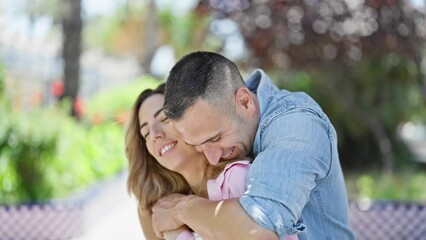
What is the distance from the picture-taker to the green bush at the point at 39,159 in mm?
7535

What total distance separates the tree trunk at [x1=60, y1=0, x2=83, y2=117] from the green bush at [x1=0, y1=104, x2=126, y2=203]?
6.47 metres

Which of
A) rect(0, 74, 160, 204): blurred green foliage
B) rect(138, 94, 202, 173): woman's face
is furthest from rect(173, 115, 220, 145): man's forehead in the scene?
rect(0, 74, 160, 204): blurred green foliage

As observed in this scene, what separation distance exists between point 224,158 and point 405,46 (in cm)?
676

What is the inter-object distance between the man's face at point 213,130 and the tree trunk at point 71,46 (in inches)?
483

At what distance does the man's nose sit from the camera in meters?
2.65

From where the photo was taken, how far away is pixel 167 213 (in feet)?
9.54

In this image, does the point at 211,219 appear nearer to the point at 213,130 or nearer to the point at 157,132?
the point at 213,130

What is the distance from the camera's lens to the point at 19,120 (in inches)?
307

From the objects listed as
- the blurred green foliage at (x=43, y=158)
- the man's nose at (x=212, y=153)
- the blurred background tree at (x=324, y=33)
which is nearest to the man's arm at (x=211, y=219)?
the man's nose at (x=212, y=153)

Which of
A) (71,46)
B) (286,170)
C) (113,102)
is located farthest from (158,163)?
(71,46)

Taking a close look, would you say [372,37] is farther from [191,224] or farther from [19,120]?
[191,224]

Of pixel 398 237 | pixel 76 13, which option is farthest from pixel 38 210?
pixel 76 13

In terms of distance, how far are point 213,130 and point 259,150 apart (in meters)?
0.17

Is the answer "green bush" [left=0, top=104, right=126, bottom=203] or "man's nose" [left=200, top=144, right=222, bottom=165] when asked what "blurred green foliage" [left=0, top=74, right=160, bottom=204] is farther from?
"man's nose" [left=200, top=144, right=222, bottom=165]
